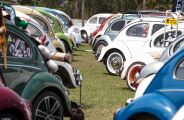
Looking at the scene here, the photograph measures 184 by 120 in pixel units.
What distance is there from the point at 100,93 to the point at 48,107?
15.2 feet

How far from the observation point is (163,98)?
6438 millimetres

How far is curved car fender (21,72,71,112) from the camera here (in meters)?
7.72

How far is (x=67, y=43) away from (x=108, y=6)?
29378mm

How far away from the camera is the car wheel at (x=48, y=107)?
7844 millimetres

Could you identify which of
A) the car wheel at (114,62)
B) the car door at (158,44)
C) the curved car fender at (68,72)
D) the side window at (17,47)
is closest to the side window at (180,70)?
the side window at (17,47)

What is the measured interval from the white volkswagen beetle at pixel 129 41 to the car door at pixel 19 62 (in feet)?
28.3

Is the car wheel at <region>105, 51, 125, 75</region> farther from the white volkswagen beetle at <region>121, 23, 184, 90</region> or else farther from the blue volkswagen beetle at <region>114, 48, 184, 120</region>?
the blue volkswagen beetle at <region>114, 48, 184, 120</region>

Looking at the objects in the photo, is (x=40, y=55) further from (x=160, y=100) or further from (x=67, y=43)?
(x=67, y=43)

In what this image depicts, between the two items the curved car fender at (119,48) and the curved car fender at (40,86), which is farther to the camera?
the curved car fender at (119,48)

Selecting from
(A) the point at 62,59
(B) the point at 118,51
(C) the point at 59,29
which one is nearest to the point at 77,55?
(C) the point at 59,29

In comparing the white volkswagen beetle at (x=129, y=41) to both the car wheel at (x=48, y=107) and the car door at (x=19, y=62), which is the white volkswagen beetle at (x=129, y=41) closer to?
the car wheel at (x=48, y=107)

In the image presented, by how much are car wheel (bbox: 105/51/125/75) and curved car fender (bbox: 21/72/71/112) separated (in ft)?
27.9

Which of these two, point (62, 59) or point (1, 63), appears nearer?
point (1, 63)

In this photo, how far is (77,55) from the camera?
24188mm
